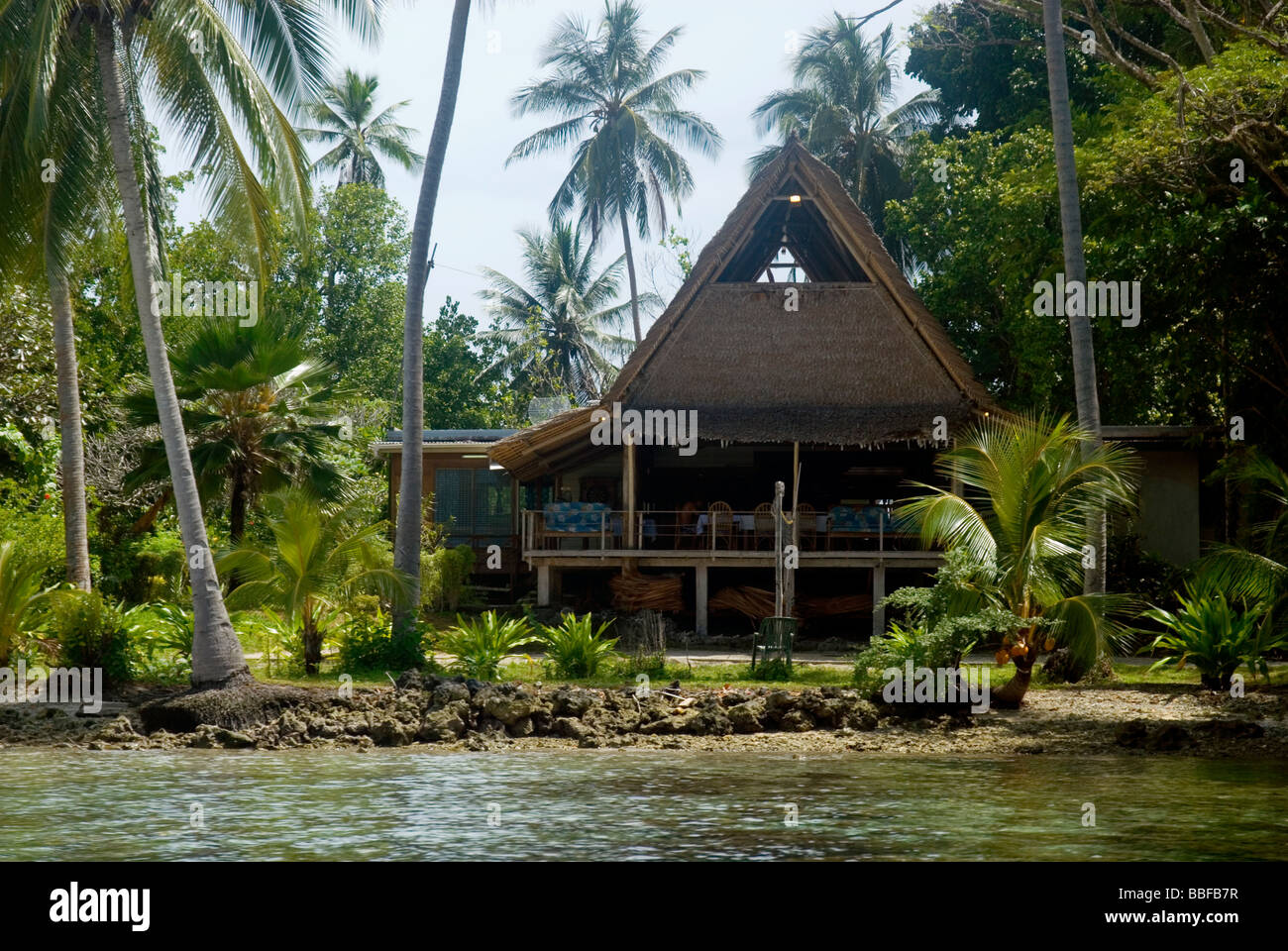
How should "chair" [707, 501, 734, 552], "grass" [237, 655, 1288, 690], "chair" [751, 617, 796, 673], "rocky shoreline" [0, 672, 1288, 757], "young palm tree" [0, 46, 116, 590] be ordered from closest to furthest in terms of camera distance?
"rocky shoreline" [0, 672, 1288, 757] < "young palm tree" [0, 46, 116, 590] < "grass" [237, 655, 1288, 690] < "chair" [751, 617, 796, 673] < "chair" [707, 501, 734, 552]

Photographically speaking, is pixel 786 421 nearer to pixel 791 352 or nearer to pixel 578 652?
pixel 791 352

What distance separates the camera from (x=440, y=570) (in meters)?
22.1

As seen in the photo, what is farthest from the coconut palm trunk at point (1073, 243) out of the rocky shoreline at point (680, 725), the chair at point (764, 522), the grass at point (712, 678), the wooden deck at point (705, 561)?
the chair at point (764, 522)

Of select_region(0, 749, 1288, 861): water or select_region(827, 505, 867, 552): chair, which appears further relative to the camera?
select_region(827, 505, 867, 552): chair

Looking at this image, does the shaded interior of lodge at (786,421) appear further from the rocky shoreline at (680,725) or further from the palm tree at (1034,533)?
the rocky shoreline at (680,725)

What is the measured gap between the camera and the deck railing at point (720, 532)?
19328 mm

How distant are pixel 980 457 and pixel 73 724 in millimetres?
9335

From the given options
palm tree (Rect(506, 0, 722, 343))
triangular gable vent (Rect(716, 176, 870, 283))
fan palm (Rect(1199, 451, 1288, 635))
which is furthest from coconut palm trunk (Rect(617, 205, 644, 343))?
fan palm (Rect(1199, 451, 1288, 635))

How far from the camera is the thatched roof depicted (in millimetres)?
19656

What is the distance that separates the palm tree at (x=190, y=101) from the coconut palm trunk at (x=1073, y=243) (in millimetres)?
7956

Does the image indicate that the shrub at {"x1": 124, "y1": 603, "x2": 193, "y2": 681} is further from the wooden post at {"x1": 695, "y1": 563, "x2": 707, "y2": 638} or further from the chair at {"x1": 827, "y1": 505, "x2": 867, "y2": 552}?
the chair at {"x1": 827, "y1": 505, "x2": 867, "y2": 552}

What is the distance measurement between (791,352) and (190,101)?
999 cm

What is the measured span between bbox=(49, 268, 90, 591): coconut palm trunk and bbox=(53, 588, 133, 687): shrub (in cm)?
140

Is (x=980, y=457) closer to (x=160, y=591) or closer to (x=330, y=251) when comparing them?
(x=160, y=591)
